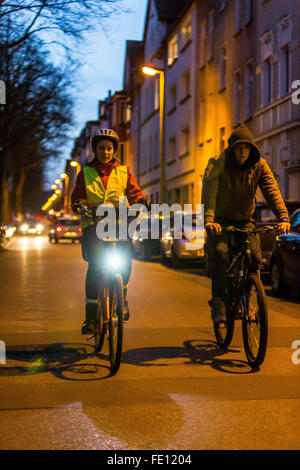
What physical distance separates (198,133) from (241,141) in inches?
1192

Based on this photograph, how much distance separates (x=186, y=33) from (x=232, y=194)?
34.7 metres

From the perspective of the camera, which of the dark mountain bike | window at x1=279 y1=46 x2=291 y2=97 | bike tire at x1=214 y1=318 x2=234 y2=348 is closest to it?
the dark mountain bike

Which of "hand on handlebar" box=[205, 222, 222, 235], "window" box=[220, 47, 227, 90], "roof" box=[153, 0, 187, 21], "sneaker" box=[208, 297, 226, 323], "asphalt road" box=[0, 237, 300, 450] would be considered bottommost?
"asphalt road" box=[0, 237, 300, 450]

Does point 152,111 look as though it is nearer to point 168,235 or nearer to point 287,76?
point 287,76

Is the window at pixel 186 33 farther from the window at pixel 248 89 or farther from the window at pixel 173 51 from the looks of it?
the window at pixel 248 89

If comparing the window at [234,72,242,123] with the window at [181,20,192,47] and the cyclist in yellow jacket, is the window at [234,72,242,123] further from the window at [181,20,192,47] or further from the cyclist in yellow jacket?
the cyclist in yellow jacket

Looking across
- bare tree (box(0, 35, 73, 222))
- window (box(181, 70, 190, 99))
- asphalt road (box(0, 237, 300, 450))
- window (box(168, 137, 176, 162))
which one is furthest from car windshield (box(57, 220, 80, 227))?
asphalt road (box(0, 237, 300, 450))

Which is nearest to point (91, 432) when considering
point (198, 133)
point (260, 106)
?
point (260, 106)

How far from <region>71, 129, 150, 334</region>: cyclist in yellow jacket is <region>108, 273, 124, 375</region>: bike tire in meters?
0.43

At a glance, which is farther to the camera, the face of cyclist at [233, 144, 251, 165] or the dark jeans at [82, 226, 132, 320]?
the face of cyclist at [233, 144, 251, 165]

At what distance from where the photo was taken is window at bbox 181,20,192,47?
38875mm

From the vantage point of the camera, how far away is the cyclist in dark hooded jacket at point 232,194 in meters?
6.80

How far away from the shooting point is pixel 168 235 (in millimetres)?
21188

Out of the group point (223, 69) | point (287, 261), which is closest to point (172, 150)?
point (223, 69)
